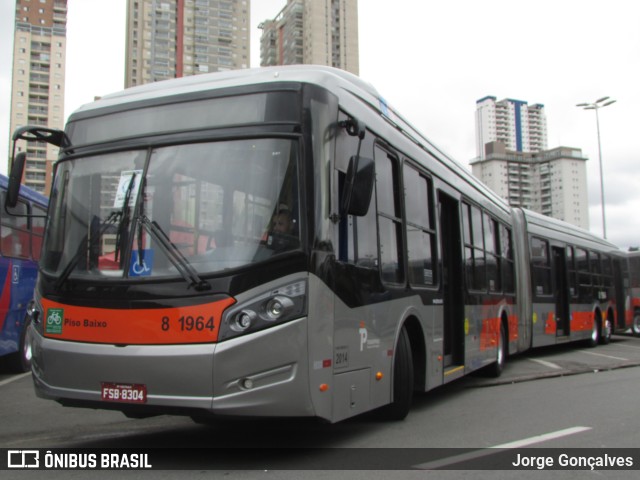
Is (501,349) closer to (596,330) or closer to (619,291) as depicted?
(596,330)

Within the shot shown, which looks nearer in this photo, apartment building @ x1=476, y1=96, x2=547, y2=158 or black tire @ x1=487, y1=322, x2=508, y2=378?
black tire @ x1=487, y1=322, x2=508, y2=378

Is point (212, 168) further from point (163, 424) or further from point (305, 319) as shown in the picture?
point (163, 424)

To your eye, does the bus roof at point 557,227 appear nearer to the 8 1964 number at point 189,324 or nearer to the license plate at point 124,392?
the 8 1964 number at point 189,324

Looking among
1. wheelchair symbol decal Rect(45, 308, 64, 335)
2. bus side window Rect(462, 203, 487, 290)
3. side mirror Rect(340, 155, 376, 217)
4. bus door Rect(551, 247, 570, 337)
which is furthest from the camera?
bus door Rect(551, 247, 570, 337)

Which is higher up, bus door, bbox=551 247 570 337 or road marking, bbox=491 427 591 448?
bus door, bbox=551 247 570 337

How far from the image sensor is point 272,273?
4867 millimetres

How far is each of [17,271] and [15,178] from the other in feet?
19.5

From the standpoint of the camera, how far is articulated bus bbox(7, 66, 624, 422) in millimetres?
4805

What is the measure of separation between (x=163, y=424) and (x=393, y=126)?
409 centimetres

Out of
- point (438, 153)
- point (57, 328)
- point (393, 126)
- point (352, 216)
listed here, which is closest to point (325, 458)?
point (352, 216)

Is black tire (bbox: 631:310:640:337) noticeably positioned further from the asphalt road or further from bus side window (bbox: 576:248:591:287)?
the asphalt road

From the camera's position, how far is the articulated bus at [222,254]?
15.8ft

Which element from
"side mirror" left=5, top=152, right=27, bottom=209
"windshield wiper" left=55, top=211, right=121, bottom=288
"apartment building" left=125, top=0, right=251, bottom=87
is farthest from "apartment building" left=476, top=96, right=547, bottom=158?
"windshield wiper" left=55, top=211, right=121, bottom=288

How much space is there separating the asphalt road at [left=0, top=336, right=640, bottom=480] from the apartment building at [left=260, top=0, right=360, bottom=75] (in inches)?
4226
